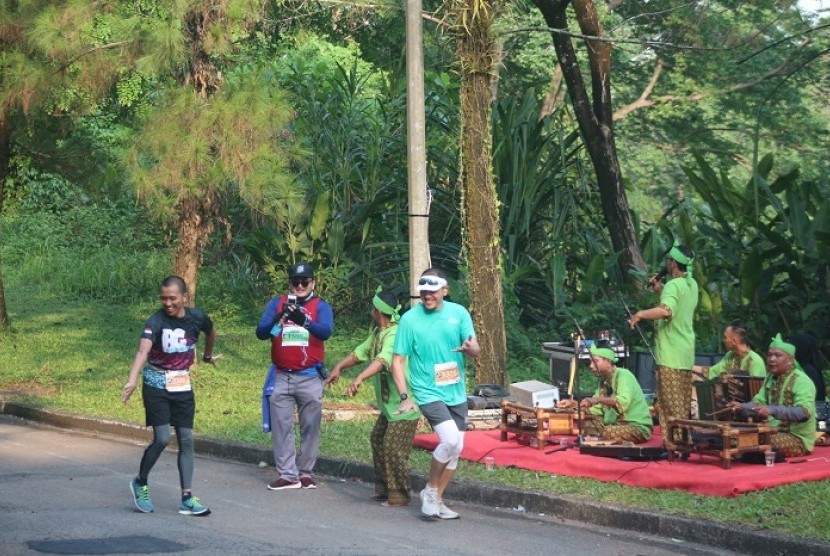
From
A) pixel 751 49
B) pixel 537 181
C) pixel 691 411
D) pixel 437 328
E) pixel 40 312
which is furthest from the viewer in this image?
pixel 751 49

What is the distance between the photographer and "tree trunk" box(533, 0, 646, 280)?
21.0m

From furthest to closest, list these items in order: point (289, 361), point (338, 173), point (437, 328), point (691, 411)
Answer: point (338, 173), point (691, 411), point (289, 361), point (437, 328)

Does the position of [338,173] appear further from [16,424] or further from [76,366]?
[16,424]

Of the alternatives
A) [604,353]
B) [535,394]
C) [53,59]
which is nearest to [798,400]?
[604,353]

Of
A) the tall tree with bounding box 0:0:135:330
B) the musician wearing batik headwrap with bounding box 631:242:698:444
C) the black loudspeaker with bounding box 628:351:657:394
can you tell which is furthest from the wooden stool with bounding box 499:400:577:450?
the tall tree with bounding box 0:0:135:330

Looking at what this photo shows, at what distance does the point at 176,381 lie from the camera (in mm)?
10266

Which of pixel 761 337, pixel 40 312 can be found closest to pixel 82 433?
pixel 761 337

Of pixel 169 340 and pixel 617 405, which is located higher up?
pixel 169 340

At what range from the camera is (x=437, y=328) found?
1020cm

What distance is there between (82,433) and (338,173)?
9.86 meters

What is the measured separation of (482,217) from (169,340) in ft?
17.7

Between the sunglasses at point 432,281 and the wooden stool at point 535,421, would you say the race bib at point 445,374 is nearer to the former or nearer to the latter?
the sunglasses at point 432,281

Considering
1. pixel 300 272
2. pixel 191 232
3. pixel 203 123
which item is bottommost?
pixel 300 272

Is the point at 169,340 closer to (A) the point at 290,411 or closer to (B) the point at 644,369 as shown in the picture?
(A) the point at 290,411
